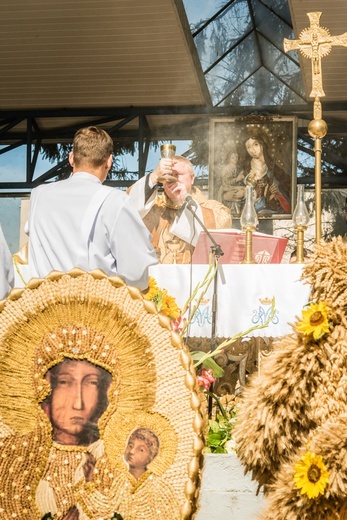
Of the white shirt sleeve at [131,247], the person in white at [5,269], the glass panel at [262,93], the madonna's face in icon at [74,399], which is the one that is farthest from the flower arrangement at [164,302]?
the glass panel at [262,93]

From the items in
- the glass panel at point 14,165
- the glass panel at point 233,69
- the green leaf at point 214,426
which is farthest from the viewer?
the glass panel at point 14,165

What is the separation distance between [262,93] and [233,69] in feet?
1.59

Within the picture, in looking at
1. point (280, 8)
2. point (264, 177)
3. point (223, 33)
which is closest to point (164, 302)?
point (264, 177)

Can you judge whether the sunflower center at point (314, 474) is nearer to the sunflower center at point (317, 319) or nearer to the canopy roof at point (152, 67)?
the sunflower center at point (317, 319)

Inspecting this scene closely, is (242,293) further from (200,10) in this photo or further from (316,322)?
(200,10)

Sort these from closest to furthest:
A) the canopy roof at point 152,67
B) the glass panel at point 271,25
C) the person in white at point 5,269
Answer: the person in white at point 5,269 → the canopy roof at point 152,67 → the glass panel at point 271,25

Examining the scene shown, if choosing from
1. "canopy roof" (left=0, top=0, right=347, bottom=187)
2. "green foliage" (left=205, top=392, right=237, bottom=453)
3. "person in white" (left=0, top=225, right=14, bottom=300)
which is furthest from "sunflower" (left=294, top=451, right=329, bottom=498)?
"canopy roof" (left=0, top=0, right=347, bottom=187)

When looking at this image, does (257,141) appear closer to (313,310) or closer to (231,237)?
(231,237)

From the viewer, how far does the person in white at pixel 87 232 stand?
3.08 meters

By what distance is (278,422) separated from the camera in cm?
226

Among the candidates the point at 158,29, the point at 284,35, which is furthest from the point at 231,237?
the point at 284,35

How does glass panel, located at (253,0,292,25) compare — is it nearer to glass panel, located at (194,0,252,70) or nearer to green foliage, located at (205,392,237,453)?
glass panel, located at (194,0,252,70)

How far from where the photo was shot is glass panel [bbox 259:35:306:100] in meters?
11.3

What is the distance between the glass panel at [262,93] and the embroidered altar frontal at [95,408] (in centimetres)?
950
